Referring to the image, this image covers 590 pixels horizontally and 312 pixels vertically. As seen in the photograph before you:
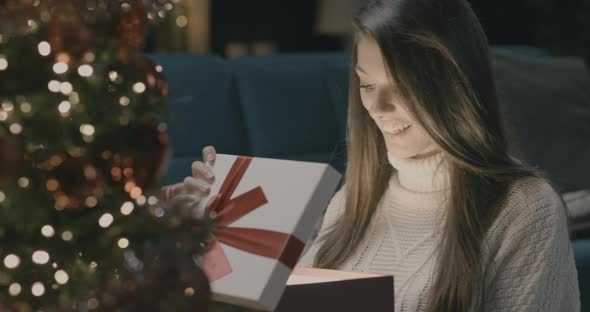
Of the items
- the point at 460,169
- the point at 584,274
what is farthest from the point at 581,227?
the point at 460,169

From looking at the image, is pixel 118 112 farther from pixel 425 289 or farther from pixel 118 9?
pixel 425 289

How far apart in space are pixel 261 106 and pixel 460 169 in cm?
131

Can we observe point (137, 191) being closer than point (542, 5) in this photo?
Yes

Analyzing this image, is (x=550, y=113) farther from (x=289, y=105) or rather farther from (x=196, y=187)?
(x=196, y=187)

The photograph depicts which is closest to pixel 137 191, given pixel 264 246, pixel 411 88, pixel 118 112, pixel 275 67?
pixel 118 112

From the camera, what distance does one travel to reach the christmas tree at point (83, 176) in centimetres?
74

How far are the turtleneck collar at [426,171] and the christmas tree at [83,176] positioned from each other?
2.67 feet

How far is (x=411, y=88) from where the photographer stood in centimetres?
141

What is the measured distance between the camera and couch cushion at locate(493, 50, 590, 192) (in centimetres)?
274

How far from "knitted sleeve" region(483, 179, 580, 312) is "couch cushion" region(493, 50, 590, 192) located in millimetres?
1241

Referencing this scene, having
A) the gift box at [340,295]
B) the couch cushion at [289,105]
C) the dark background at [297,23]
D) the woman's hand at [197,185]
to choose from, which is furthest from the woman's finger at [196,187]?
the dark background at [297,23]

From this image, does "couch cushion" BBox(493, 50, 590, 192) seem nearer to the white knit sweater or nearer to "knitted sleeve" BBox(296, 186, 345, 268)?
"knitted sleeve" BBox(296, 186, 345, 268)

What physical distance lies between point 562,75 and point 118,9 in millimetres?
2339

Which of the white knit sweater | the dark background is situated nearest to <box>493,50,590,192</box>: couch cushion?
the white knit sweater
